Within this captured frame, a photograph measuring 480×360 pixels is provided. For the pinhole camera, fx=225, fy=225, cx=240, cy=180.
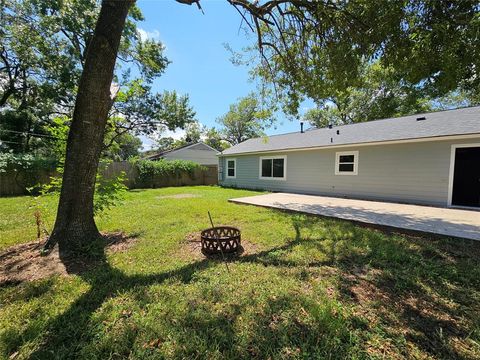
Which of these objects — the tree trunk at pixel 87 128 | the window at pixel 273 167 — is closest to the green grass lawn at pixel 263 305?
the tree trunk at pixel 87 128

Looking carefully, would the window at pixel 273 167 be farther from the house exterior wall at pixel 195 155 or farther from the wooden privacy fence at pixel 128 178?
the house exterior wall at pixel 195 155

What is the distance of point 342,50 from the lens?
4.97 meters

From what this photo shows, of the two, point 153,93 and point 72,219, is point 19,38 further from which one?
point 72,219

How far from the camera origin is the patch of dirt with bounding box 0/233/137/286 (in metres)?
3.07

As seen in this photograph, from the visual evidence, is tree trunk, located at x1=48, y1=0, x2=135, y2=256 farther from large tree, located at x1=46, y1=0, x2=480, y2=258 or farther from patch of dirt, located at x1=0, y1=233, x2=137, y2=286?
patch of dirt, located at x1=0, y1=233, x2=137, y2=286

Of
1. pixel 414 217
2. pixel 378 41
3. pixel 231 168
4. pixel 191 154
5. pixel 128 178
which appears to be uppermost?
pixel 378 41

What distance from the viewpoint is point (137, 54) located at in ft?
51.4

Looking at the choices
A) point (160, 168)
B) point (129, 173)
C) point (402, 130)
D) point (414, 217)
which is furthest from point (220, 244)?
point (160, 168)

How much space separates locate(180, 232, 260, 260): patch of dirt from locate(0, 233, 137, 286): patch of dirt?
42.6 inches

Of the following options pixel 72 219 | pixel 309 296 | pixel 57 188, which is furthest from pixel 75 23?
pixel 309 296

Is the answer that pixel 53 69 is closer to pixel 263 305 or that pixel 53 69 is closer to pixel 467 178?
pixel 263 305

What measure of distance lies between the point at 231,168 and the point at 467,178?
11737 millimetres

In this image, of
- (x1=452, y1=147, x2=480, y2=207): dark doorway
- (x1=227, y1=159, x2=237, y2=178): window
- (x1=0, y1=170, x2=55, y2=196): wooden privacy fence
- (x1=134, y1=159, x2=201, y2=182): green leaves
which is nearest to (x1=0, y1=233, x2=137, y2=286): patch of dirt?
(x1=0, y1=170, x2=55, y2=196): wooden privacy fence

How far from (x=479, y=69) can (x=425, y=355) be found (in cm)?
448
